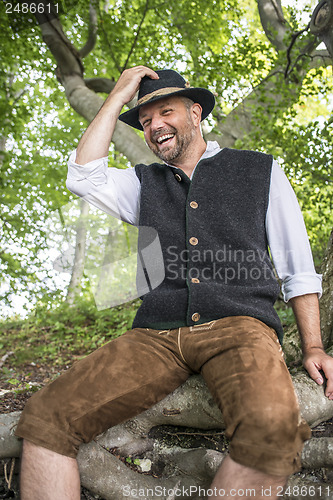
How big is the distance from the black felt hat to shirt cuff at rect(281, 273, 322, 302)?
1.30 meters

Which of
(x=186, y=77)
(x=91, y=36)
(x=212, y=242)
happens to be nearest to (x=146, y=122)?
(x=212, y=242)

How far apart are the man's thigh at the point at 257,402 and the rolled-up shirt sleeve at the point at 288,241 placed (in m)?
0.48

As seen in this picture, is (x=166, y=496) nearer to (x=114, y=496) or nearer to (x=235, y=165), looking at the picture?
(x=114, y=496)

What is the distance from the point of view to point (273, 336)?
2.06 meters

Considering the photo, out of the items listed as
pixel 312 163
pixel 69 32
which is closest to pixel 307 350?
pixel 312 163

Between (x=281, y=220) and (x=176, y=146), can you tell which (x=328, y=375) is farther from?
(x=176, y=146)

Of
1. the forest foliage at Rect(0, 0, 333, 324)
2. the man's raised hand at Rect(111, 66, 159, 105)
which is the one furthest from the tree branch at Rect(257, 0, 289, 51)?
the man's raised hand at Rect(111, 66, 159, 105)

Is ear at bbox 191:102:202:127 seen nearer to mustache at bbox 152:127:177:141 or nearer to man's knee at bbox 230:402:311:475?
mustache at bbox 152:127:177:141

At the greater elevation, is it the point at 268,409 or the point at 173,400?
the point at 268,409

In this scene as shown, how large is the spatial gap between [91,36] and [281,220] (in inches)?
219

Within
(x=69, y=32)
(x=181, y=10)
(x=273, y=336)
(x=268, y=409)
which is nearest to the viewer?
(x=268, y=409)

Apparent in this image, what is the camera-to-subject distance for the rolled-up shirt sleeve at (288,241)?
2.22 meters

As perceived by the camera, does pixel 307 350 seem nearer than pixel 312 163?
Yes

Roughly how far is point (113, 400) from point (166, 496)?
57 cm
